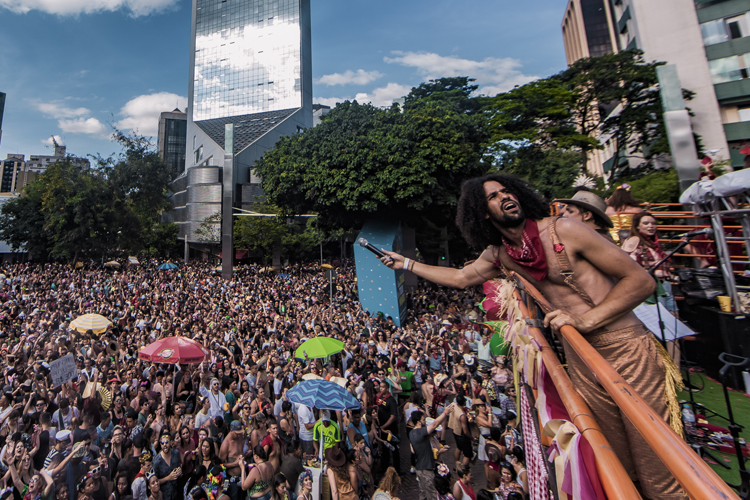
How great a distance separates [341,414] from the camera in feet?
20.2

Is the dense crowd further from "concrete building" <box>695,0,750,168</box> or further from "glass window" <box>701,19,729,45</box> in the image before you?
"glass window" <box>701,19,729,45</box>

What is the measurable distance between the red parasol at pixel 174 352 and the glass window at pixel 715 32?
27.2m

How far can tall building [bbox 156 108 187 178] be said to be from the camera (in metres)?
97.4

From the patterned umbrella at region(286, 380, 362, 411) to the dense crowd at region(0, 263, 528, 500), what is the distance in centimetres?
33

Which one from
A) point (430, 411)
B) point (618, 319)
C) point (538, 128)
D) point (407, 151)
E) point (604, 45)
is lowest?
point (430, 411)

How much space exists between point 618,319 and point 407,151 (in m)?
16.3

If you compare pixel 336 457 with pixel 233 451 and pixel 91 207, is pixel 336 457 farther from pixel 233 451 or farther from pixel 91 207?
pixel 91 207

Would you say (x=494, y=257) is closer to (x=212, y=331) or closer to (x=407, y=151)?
(x=212, y=331)

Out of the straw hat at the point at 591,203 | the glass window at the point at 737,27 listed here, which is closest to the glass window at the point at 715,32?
the glass window at the point at 737,27

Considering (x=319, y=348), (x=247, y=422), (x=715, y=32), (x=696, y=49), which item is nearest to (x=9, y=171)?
(x=319, y=348)

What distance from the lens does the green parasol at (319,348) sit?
25.1 ft

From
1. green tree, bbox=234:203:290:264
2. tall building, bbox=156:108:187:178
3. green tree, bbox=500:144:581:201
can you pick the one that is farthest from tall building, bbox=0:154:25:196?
green tree, bbox=500:144:581:201

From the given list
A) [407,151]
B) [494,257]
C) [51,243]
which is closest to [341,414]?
[494,257]

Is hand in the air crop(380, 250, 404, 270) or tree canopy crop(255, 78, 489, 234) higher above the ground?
tree canopy crop(255, 78, 489, 234)
